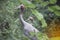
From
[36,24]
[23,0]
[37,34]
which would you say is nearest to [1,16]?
[37,34]

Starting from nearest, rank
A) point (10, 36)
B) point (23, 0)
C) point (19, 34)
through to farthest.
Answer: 1. point (23, 0)
2. point (10, 36)
3. point (19, 34)

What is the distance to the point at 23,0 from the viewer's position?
624 mm

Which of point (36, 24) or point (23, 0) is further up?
point (36, 24)

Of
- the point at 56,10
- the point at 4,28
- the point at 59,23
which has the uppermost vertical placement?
the point at 59,23

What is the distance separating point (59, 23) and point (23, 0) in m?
1.54

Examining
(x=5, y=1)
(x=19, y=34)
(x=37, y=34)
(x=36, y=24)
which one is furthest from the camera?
(x=36, y=24)

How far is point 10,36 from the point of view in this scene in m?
1.05

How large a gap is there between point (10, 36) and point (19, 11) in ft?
0.50

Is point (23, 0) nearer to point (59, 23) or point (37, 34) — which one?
point (37, 34)

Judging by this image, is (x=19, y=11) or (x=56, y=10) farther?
(x=19, y=11)

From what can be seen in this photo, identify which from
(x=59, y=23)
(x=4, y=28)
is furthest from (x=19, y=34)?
(x=59, y=23)

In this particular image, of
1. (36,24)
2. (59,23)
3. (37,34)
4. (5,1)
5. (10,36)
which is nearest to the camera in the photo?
(37,34)

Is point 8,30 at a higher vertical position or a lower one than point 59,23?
lower

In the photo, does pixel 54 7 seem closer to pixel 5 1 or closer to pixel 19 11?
pixel 5 1
